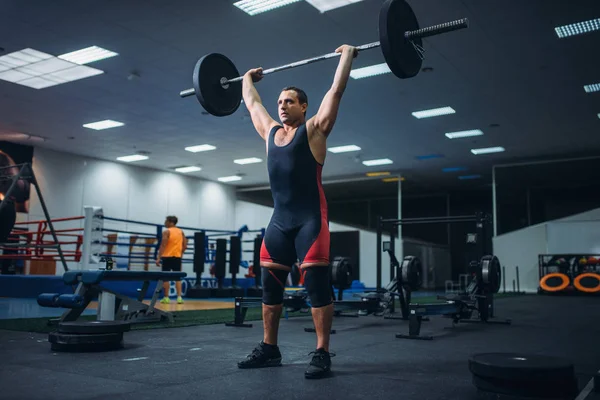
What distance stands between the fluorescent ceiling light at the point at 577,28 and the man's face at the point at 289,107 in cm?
456

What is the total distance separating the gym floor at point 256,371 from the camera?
5.69 ft

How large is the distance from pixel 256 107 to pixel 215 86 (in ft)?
1.28

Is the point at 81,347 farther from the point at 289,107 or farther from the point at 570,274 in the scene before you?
the point at 570,274

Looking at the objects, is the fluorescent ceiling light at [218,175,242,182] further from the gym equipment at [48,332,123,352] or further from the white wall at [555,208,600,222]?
the gym equipment at [48,332,123,352]

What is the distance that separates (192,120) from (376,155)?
4.58 m

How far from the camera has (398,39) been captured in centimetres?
226

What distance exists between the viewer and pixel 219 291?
8.63 meters

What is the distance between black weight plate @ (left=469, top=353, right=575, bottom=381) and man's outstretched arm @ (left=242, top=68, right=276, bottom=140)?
4.35ft

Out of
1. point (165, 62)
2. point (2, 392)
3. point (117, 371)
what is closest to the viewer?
point (2, 392)

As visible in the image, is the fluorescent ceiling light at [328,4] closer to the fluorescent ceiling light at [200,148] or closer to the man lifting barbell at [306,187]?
the man lifting barbell at [306,187]

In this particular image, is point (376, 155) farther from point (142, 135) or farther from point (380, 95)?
point (142, 135)

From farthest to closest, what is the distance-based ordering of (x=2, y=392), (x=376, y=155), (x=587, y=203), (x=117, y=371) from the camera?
(x=587, y=203) < (x=376, y=155) < (x=117, y=371) < (x=2, y=392)

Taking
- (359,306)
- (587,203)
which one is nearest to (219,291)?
(359,306)

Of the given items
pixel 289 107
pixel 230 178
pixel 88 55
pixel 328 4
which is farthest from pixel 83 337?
pixel 230 178
